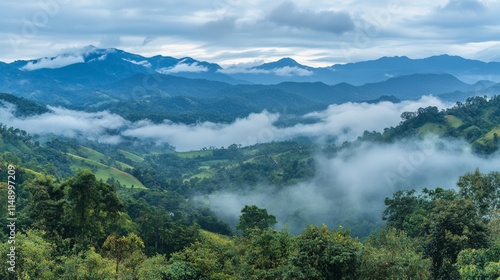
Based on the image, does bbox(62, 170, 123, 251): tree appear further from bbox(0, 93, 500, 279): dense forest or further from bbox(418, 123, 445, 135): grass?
bbox(418, 123, 445, 135): grass

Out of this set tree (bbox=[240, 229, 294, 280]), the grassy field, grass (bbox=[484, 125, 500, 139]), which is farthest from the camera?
the grassy field

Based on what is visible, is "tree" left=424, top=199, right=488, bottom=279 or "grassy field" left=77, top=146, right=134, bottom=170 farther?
"grassy field" left=77, top=146, right=134, bottom=170

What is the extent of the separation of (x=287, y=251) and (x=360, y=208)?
298 ft

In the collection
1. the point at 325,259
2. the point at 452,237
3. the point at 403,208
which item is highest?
the point at 452,237

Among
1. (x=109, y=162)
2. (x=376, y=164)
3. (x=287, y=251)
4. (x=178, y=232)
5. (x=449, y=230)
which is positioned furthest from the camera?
(x=109, y=162)

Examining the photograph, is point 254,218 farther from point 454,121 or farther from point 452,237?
point 454,121

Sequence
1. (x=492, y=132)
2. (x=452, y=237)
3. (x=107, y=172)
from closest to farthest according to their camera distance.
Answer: (x=452, y=237) < (x=492, y=132) < (x=107, y=172)

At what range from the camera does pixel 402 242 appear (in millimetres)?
27359

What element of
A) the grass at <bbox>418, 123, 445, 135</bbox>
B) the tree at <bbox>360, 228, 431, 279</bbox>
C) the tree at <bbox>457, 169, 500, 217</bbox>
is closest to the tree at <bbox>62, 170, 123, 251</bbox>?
the tree at <bbox>360, 228, 431, 279</bbox>

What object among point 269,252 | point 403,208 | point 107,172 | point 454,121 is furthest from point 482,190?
point 107,172

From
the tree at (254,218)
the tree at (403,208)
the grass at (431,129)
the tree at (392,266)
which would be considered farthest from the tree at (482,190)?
the grass at (431,129)

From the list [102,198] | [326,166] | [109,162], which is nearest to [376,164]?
[326,166]

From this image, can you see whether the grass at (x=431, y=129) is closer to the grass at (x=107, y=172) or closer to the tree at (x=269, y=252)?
the grass at (x=107, y=172)

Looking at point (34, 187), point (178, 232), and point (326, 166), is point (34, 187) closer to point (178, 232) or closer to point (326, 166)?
point (178, 232)
